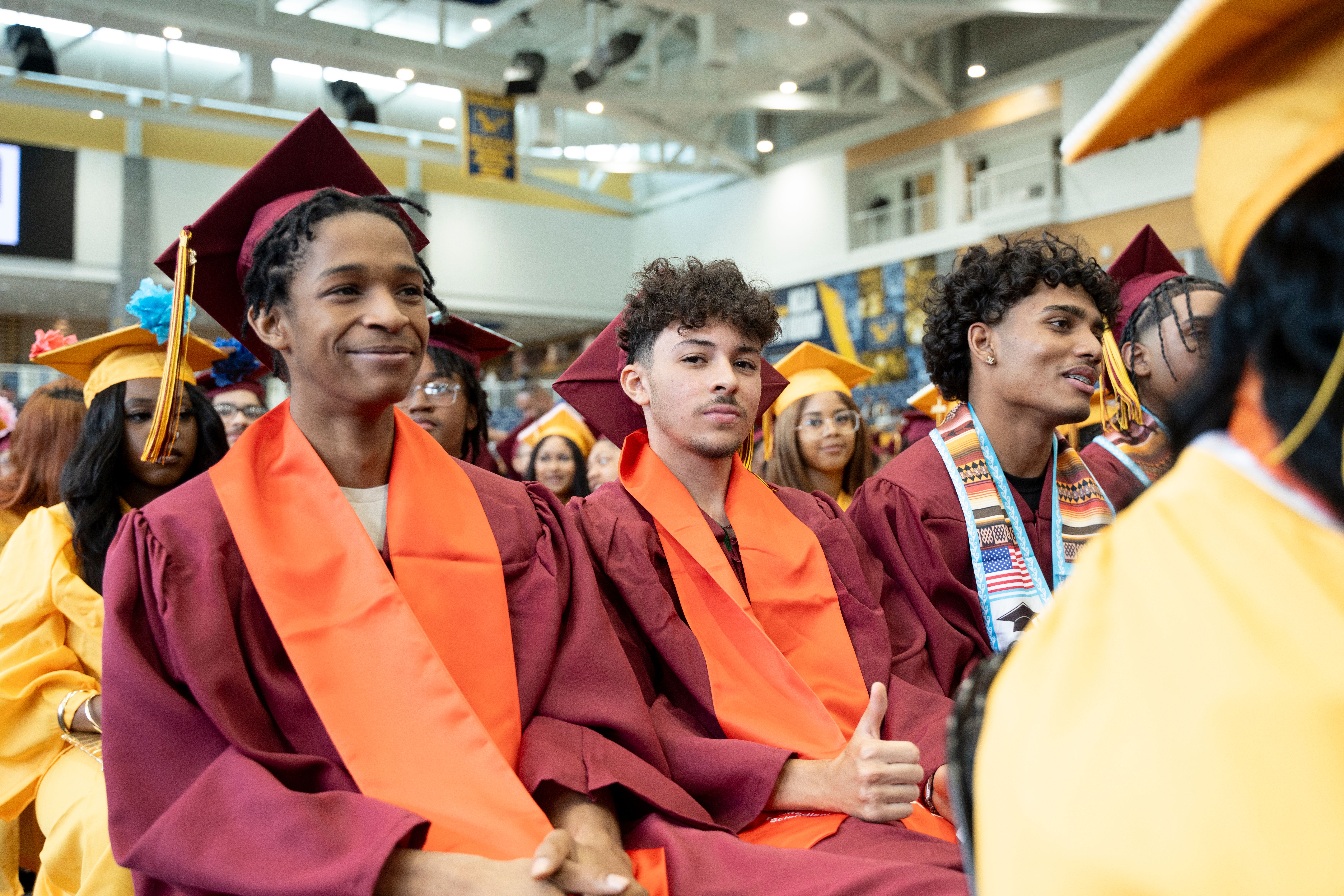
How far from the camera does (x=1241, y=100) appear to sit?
0.85 metres

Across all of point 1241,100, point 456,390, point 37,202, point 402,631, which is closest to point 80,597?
point 402,631

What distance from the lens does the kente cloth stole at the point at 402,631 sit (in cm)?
173

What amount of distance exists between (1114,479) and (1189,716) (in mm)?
2852

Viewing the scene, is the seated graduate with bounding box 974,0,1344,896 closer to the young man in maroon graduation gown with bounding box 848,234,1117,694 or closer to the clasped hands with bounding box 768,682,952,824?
the clasped hands with bounding box 768,682,952,824

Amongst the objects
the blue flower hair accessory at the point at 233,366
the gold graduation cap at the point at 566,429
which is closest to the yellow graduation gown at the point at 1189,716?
the blue flower hair accessory at the point at 233,366

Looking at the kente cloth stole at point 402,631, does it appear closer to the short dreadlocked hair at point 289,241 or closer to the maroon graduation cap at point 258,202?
the short dreadlocked hair at point 289,241

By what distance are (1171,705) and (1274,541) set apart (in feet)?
0.49

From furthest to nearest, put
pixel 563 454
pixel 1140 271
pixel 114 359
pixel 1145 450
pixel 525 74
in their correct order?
pixel 525 74, pixel 563 454, pixel 1140 271, pixel 1145 450, pixel 114 359

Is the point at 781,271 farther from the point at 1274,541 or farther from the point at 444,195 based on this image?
the point at 1274,541

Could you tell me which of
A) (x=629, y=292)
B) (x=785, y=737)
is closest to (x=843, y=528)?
(x=785, y=737)

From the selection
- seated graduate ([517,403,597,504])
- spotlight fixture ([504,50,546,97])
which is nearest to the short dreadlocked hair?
seated graduate ([517,403,597,504])

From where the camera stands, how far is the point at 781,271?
18922 mm

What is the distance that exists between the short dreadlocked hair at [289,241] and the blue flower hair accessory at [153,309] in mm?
1130

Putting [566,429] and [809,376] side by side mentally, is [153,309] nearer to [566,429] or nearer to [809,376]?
[809,376]
